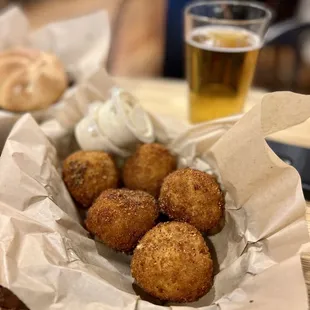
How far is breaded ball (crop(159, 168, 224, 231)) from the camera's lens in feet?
2.67

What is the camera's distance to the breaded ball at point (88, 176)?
2.98 ft

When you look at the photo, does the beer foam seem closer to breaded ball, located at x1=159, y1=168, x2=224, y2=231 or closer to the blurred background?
breaded ball, located at x1=159, y1=168, x2=224, y2=231

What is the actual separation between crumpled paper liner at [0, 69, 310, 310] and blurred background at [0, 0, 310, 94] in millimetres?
1169

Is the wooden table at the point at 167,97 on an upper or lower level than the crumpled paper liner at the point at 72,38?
lower

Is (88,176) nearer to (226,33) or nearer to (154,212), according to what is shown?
(154,212)

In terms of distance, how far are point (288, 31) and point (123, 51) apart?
1.77 metres

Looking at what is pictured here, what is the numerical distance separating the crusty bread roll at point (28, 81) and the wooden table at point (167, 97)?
25 cm

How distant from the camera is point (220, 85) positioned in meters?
1.15

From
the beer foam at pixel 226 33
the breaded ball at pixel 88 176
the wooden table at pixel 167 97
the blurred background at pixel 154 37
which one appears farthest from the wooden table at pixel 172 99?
the blurred background at pixel 154 37

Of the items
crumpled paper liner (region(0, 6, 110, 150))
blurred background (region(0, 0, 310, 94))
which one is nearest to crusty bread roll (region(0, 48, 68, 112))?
crumpled paper liner (region(0, 6, 110, 150))

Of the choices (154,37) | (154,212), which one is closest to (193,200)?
(154,212)

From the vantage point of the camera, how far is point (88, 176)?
92cm

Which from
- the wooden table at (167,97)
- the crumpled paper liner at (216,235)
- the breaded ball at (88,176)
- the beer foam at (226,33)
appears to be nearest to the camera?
the crumpled paper liner at (216,235)

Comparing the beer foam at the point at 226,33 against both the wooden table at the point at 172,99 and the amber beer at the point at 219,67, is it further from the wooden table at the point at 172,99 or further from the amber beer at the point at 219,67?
the wooden table at the point at 172,99
